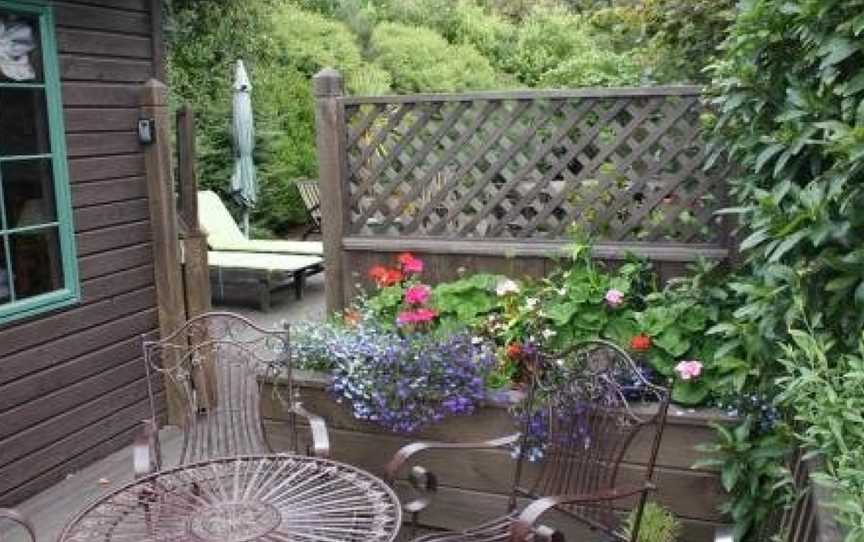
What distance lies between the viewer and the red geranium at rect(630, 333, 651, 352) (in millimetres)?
2811

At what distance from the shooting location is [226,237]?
304 inches

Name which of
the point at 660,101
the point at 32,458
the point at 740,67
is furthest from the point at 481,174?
the point at 32,458

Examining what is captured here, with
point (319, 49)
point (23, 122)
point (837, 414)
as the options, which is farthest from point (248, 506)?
point (319, 49)

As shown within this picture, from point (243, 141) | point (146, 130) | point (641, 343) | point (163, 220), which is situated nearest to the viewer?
point (641, 343)

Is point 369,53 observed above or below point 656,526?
above

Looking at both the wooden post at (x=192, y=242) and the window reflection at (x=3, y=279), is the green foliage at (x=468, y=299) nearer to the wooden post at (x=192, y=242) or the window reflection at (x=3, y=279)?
the wooden post at (x=192, y=242)

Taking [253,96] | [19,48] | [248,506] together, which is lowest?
[248,506]

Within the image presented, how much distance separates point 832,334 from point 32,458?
3.24 m

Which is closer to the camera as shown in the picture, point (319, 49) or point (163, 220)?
point (163, 220)

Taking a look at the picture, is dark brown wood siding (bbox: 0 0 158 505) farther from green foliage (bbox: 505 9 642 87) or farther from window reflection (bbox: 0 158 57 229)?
green foliage (bbox: 505 9 642 87)

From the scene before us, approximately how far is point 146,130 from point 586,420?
2682mm

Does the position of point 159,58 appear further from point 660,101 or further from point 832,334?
Result: point 832,334

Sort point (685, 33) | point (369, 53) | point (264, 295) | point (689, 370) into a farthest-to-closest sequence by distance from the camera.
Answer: point (369, 53) < point (264, 295) < point (685, 33) < point (689, 370)

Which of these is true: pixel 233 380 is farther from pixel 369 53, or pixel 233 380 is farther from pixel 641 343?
pixel 369 53
